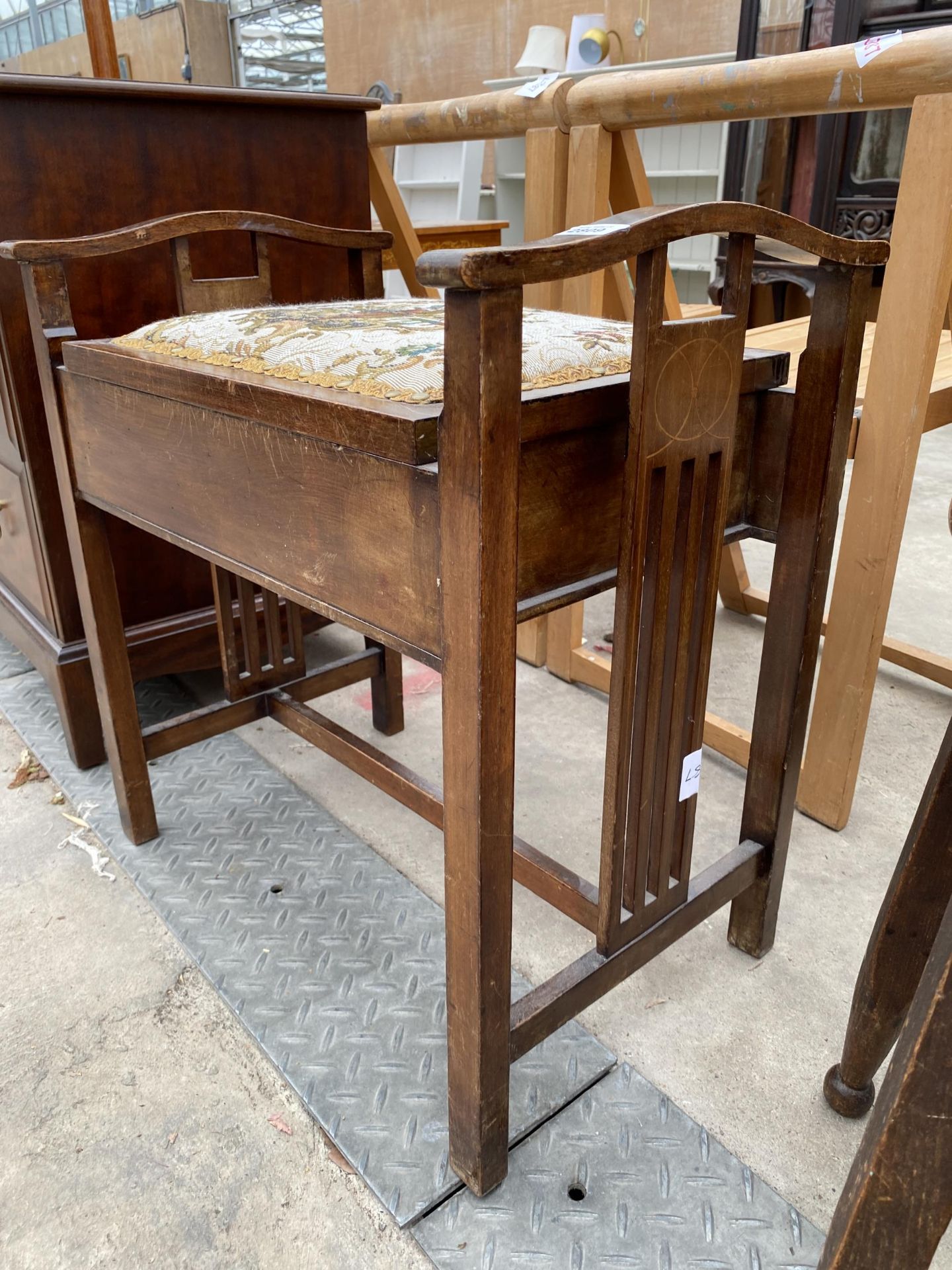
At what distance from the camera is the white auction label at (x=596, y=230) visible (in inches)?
28.0

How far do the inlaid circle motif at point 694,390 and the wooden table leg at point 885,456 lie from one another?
55cm

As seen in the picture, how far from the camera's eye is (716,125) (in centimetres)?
514

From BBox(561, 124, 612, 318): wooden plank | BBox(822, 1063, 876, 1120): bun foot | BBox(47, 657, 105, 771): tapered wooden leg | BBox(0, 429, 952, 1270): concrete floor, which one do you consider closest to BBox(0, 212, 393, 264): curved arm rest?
BBox(561, 124, 612, 318): wooden plank

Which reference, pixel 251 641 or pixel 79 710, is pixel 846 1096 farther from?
pixel 79 710

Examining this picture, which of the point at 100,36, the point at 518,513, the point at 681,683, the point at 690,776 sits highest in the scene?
the point at 100,36

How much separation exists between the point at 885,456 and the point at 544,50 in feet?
16.7

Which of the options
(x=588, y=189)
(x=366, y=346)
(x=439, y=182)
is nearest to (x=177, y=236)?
(x=366, y=346)

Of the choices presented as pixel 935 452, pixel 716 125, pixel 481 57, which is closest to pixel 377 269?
pixel 935 452

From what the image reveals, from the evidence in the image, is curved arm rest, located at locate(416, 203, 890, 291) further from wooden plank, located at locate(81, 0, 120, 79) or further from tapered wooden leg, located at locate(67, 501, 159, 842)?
wooden plank, located at locate(81, 0, 120, 79)

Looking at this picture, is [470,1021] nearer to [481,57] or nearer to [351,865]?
[351,865]

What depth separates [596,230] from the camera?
742 millimetres

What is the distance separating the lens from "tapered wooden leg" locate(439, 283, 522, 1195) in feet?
2.19

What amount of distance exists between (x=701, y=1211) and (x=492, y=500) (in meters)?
0.77

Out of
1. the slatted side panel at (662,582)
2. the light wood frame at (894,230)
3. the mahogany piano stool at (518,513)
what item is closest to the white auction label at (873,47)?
the light wood frame at (894,230)
